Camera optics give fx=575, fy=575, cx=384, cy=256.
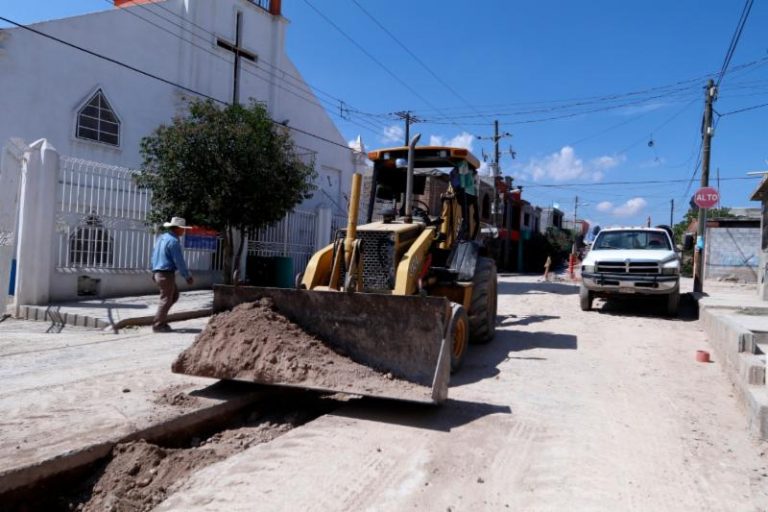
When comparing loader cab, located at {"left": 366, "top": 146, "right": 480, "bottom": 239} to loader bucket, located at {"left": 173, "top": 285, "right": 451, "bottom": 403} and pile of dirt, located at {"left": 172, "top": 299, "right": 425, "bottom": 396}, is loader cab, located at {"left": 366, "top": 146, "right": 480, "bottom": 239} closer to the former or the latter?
loader bucket, located at {"left": 173, "top": 285, "right": 451, "bottom": 403}

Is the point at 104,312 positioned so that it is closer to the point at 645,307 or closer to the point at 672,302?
the point at 672,302

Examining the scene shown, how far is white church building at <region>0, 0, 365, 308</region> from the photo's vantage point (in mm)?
10242

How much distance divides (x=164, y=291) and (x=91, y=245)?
3.77 meters

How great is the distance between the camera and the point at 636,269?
1183cm

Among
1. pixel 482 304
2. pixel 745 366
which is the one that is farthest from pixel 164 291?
pixel 745 366

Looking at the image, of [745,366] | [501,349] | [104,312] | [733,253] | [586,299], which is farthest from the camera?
[733,253]

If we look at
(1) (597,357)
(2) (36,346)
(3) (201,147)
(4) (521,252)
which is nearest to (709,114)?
(1) (597,357)

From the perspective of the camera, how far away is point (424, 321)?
16.3ft

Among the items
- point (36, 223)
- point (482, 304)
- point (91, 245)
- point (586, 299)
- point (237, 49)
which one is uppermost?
point (237, 49)

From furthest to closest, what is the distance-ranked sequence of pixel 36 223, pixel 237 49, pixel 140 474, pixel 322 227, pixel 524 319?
pixel 237 49
pixel 322 227
pixel 524 319
pixel 36 223
pixel 140 474

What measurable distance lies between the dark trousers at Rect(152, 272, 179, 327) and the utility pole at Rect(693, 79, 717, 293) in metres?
13.0

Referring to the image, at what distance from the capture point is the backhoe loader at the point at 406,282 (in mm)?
4977

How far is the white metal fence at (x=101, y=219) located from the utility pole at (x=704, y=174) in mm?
13772

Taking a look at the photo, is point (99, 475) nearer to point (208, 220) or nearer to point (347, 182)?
point (208, 220)
